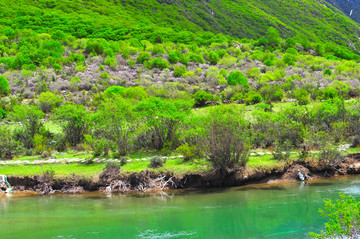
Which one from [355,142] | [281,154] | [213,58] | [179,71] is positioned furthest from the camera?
[213,58]

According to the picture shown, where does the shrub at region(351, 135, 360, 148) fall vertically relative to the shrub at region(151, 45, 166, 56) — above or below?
below

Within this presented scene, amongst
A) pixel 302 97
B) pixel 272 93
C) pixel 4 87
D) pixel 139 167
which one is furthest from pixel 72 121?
pixel 272 93

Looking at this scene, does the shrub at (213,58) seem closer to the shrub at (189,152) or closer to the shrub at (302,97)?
the shrub at (302,97)

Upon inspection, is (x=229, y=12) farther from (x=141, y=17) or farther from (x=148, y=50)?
(x=148, y=50)

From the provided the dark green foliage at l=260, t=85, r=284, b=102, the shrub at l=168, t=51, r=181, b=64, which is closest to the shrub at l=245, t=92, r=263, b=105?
the dark green foliage at l=260, t=85, r=284, b=102

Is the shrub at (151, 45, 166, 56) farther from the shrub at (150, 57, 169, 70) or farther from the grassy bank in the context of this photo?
the grassy bank

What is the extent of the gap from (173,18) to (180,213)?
12248 centimetres

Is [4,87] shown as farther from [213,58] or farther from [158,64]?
[213,58]

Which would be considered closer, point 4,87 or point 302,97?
point 302,97

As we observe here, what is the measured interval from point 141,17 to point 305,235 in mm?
123219

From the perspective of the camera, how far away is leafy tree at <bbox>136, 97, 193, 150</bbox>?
28.3 m

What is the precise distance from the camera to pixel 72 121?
3186 cm

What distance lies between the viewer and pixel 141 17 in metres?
128

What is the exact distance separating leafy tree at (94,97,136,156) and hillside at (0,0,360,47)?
79094mm
